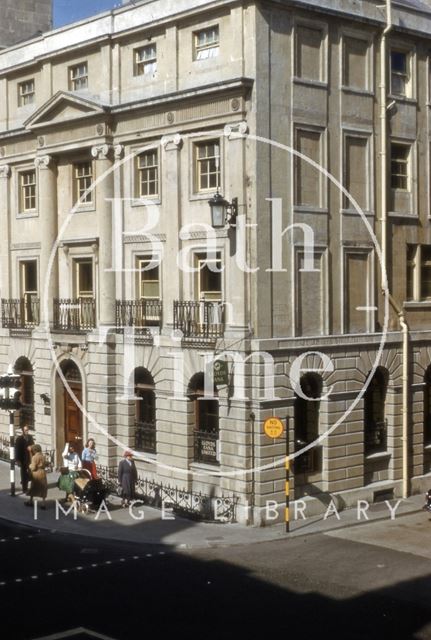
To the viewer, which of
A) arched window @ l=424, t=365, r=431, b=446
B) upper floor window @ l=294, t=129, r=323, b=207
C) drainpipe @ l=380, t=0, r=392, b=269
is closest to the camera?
upper floor window @ l=294, t=129, r=323, b=207

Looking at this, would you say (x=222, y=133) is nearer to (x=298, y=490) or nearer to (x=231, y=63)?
(x=231, y=63)

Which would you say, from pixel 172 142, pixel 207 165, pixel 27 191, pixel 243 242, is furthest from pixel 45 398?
pixel 243 242

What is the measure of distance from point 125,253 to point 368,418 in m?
9.43

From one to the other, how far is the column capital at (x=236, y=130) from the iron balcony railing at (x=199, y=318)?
4780 millimetres

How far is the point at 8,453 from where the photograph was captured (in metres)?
39.3

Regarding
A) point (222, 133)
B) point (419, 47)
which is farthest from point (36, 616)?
point (419, 47)

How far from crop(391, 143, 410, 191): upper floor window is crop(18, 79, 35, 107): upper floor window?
13534 millimetres

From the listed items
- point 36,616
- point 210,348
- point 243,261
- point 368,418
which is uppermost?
point 243,261

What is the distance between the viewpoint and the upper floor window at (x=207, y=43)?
3104 centimetres

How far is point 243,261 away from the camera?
98.4ft

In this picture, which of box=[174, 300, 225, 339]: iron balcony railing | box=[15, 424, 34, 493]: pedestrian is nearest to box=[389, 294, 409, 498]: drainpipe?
box=[174, 300, 225, 339]: iron balcony railing

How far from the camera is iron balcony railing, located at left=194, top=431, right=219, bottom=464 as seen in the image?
3134cm

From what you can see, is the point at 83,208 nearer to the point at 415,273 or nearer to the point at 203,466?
the point at 203,466

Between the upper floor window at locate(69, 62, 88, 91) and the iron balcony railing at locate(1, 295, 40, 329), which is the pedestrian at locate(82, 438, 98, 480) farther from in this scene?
the upper floor window at locate(69, 62, 88, 91)
